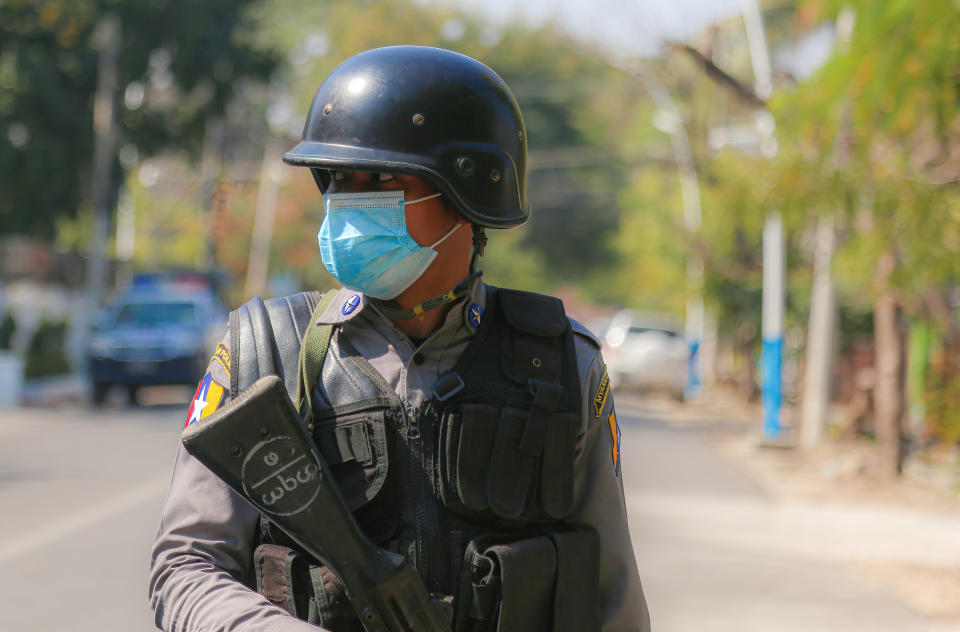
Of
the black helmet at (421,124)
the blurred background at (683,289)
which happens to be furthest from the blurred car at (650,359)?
the black helmet at (421,124)

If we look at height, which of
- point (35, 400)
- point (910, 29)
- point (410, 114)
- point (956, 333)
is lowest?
point (35, 400)

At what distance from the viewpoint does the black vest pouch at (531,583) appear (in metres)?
2.01

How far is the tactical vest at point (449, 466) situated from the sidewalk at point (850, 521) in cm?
519

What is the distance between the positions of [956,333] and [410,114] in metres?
9.57

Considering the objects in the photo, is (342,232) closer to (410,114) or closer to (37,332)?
(410,114)

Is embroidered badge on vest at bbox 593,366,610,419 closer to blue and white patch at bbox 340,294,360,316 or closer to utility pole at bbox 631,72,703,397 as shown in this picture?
blue and white patch at bbox 340,294,360,316

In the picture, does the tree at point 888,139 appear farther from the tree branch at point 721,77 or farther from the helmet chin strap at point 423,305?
the helmet chin strap at point 423,305

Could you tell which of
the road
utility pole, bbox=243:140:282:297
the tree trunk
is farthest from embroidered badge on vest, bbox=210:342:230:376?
utility pole, bbox=243:140:282:297

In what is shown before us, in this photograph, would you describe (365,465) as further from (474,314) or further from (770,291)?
(770,291)

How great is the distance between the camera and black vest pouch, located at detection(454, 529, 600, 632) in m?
2.01

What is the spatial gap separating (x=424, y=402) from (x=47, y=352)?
71.4ft

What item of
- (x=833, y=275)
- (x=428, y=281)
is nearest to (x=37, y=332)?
(x=833, y=275)

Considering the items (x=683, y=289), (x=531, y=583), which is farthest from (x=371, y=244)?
(x=683, y=289)

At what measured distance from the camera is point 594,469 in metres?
2.16
